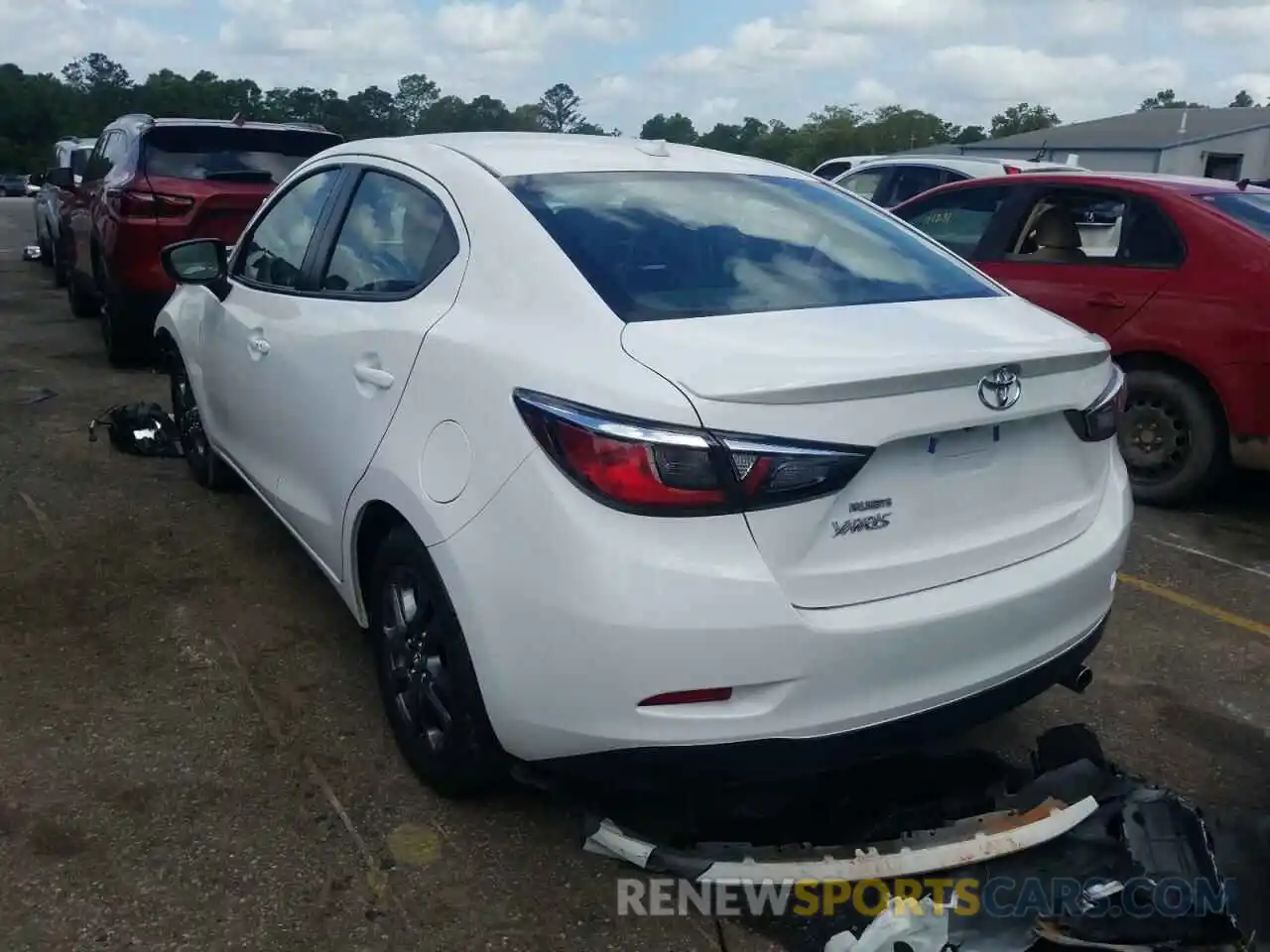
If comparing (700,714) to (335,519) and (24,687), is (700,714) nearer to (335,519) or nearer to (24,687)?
(335,519)

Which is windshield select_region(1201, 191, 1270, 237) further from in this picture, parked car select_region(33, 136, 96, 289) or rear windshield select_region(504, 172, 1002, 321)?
parked car select_region(33, 136, 96, 289)

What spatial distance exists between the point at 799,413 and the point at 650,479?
12.6 inches

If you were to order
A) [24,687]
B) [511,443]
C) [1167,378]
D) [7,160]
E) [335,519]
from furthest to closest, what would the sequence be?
1. [7,160]
2. [1167,378]
3. [24,687]
4. [335,519]
5. [511,443]

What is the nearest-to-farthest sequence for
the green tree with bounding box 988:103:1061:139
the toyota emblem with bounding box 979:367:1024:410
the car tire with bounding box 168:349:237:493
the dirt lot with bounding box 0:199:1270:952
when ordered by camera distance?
the toyota emblem with bounding box 979:367:1024:410 < the dirt lot with bounding box 0:199:1270:952 < the car tire with bounding box 168:349:237:493 < the green tree with bounding box 988:103:1061:139

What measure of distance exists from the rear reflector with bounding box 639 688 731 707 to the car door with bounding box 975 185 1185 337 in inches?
162

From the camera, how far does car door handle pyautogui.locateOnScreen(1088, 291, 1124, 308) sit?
18.6 ft

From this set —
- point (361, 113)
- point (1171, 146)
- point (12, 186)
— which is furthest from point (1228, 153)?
point (12, 186)

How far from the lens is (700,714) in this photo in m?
2.35

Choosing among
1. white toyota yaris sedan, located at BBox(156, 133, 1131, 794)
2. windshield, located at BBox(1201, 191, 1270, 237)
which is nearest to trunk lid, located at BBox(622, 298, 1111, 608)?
white toyota yaris sedan, located at BBox(156, 133, 1131, 794)

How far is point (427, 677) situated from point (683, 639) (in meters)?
0.90

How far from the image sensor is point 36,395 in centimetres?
737

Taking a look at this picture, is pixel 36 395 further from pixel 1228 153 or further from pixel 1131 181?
pixel 1228 153

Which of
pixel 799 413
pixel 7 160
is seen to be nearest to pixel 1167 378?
pixel 799 413

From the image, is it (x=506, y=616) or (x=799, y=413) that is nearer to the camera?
(x=799, y=413)
